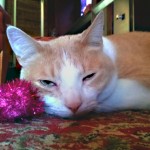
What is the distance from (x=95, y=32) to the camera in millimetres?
996

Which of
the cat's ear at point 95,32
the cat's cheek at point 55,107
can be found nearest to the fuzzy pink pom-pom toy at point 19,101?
the cat's cheek at point 55,107

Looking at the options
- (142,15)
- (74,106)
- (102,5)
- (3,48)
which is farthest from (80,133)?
(102,5)

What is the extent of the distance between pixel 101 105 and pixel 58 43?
0.88 ft

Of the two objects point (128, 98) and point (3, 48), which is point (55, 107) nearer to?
A: point (128, 98)

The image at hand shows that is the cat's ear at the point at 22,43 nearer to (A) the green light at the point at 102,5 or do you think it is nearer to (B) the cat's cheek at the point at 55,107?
(B) the cat's cheek at the point at 55,107

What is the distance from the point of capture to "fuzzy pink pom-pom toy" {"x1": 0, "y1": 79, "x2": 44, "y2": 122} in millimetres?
882

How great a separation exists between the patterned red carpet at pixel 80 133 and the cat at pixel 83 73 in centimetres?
7

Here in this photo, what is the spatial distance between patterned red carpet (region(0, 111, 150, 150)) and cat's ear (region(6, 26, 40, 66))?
233mm

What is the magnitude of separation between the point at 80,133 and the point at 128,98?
15.2 inches

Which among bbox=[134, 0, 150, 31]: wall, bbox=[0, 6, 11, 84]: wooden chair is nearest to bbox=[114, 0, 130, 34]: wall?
bbox=[134, 0, 150, 31]: wall

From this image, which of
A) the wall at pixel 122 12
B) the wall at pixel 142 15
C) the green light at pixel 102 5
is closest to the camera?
the wall at pixel 142 15

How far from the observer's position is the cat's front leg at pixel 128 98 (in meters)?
1.04

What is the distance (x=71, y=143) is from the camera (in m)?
0.62

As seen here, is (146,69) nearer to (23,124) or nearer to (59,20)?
(23,124)
